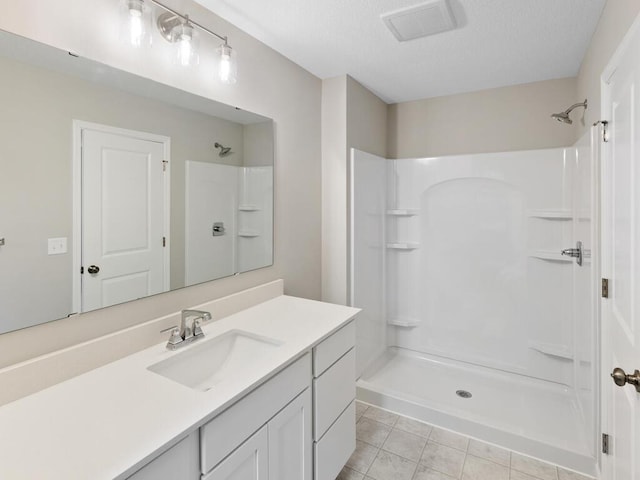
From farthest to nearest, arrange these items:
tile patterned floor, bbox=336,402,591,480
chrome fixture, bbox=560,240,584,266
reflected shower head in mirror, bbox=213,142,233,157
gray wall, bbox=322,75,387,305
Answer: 1. gray wall, bbox=322,75,387,305
2. chrome fixture, bbox=560,240,584,266
3. tile patterned floor, bbox=336,402,591,480
4. reflected shower head in mirror, bbox=213,142,233,157

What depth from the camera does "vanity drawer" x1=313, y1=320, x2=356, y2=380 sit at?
149 cm

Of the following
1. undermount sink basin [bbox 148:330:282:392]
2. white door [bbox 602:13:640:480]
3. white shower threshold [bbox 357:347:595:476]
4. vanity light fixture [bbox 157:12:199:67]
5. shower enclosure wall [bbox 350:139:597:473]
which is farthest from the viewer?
shower enclosure wall [bbox 350:139:597:473]

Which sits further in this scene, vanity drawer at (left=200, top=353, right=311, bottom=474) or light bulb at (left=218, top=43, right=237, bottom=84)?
light bulb at (left=218, top=43, right=237, bottom=84)

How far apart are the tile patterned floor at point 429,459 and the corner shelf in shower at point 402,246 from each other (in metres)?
1.41

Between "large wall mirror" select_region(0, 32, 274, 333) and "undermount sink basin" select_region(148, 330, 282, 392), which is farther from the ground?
"large wall mirror" select_region(0, 32, 274, 333)

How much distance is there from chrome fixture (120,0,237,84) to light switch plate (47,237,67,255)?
0.77 metres

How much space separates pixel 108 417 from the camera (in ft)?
3.01

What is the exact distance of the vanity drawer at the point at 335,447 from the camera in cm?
150

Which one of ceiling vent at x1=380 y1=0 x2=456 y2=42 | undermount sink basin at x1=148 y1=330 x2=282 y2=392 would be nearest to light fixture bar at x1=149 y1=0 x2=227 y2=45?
ceiling vent at x1=380 y1=0 x2=456 y2=42

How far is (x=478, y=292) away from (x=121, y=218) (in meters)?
2.64

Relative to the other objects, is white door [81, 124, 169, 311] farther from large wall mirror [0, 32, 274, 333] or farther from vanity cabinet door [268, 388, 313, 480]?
vanity cabinet door [268, 388, 313, 480]

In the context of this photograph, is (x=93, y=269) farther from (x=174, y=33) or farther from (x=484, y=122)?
(x=484, y=122)

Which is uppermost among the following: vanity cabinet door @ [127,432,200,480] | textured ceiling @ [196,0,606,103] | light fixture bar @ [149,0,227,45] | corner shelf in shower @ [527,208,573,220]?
textured ceiling @ [196,0,606,103]

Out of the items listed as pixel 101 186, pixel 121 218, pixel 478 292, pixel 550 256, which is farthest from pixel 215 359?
pixel 550 256
